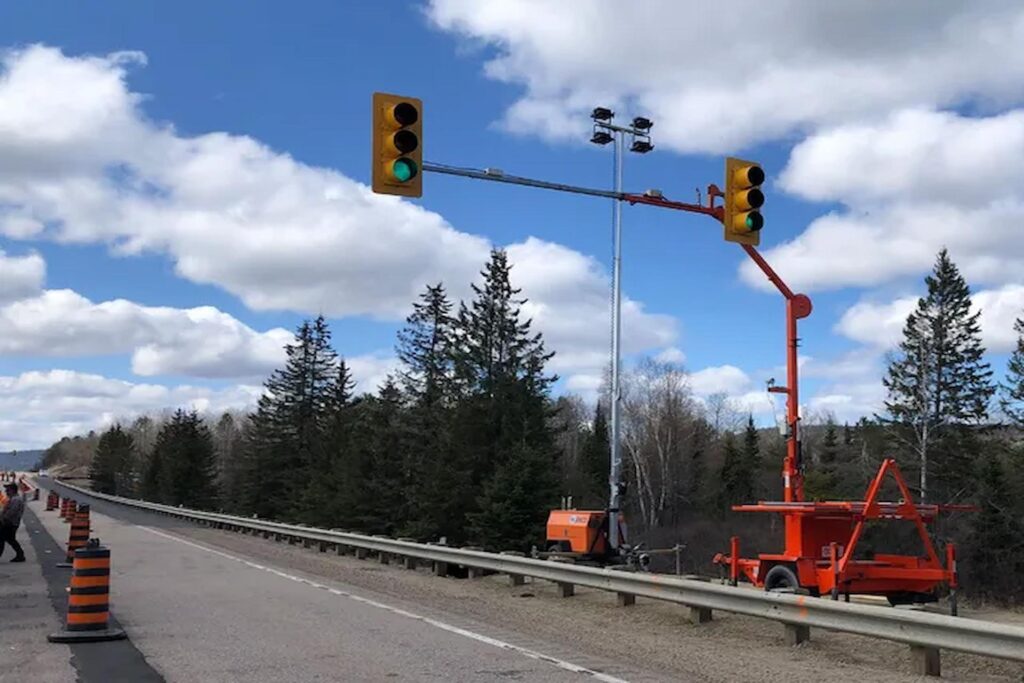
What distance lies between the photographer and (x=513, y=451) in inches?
1449

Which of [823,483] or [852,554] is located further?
[823,483]

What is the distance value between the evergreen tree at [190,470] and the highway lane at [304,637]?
72619 millimetres

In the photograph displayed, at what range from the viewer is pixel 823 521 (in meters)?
12.3

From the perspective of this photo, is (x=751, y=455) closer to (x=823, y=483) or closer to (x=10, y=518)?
(x=823, y=483)

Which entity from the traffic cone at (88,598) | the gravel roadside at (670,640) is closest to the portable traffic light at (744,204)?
the gravel roadside at (670,640)

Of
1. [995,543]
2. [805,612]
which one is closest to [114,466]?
[995,543]

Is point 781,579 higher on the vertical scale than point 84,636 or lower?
higher

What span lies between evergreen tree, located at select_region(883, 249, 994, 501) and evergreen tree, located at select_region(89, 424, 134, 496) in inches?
4379

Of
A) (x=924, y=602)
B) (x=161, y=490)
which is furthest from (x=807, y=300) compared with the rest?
(x=161, y=490)

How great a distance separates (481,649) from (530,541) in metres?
25.4

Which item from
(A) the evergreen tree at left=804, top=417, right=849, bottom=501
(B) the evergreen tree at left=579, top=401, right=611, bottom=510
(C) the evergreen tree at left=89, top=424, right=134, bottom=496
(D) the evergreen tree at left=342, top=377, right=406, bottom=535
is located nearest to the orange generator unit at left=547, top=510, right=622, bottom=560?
(D) the evergreen tree at left=342, top=377, right=406, bottom=535

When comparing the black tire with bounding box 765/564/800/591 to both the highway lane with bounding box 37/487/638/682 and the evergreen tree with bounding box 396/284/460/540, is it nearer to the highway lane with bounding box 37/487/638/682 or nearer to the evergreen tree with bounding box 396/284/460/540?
the highway lane with bounding box 37/487/638/682

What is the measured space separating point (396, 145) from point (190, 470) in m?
82.8

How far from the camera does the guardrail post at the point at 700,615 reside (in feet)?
39.1
